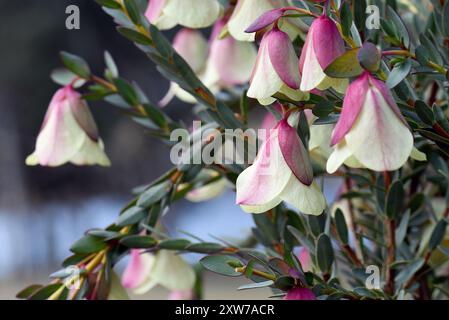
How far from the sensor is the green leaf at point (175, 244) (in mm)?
364

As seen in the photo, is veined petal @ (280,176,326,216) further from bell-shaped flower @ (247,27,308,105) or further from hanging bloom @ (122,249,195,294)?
hanging bloom @ (122,249,195,294)

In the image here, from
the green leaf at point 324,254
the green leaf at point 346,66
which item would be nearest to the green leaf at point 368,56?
the green leaf at point 346,66

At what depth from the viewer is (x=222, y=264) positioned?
1.00ft

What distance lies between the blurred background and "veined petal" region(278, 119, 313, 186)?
1780 millimetres

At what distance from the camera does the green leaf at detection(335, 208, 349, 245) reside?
0.36m

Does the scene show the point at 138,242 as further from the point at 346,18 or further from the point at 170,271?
the point at 346,18

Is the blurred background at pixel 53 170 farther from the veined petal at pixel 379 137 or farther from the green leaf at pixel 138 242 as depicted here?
the veined petal at pixel 379 137

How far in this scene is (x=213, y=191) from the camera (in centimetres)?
48

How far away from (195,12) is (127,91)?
10 cm

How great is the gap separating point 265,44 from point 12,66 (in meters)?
2.18

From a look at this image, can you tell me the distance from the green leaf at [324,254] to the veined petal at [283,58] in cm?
9

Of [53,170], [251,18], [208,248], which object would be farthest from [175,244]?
[53,170]

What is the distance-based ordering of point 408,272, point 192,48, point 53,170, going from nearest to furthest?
point 408,272 < point 192,48 < point 53,170

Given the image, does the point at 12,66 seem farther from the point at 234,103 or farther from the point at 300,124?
the point at 300,124
